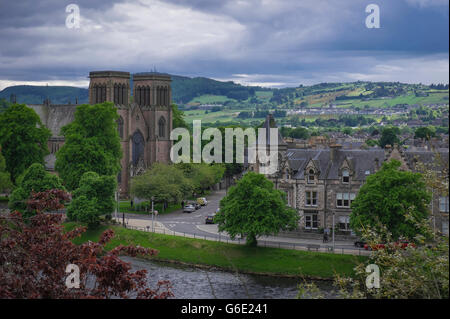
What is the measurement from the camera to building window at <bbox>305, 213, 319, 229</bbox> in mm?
66875

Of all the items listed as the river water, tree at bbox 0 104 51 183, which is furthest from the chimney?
tree at bbox 0 104 51 183

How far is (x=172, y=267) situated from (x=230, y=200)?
7944 mm

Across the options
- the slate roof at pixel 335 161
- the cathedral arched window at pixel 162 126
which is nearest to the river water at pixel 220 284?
the slate roof at pixel 335 161

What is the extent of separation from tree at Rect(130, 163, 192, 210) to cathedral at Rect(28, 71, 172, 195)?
15.0m

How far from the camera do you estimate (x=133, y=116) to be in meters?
107

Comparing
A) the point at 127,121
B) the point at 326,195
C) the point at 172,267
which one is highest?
the point at 127,121

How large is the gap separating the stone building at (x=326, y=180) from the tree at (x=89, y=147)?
23277 millimetres

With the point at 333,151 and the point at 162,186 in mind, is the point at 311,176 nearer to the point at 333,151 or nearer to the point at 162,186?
the point at 333,151

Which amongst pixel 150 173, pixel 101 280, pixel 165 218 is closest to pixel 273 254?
pixel 165 218

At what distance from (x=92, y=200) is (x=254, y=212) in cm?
1971

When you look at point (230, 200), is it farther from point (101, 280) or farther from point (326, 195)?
point (101, 280)

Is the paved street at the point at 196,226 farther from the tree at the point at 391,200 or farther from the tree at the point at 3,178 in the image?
the tree at the point at 3,178

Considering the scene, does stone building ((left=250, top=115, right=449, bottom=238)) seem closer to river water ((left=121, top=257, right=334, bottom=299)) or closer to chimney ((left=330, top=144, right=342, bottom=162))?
chimney ((left=330, top=144, right=342, bottom=162))
